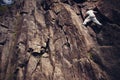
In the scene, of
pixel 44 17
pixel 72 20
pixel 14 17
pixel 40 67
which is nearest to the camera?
Result: pixel 40 67

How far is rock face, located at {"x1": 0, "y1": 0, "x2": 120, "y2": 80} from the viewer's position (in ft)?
71.5

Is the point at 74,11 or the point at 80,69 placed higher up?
the point at 74,11

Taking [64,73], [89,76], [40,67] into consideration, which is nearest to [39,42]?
[40,67]

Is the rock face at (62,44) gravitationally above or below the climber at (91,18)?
below

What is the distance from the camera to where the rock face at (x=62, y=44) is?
2180 centimetres

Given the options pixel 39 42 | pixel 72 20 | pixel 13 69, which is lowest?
pixel 13 69

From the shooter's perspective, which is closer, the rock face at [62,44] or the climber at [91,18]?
the rock face at [62,44]

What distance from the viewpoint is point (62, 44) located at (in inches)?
A: 930

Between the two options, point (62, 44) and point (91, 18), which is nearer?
point (62, 44)

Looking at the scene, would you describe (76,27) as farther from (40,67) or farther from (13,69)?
(13,69)

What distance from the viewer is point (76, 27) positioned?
23.9 metres

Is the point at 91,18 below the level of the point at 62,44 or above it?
above

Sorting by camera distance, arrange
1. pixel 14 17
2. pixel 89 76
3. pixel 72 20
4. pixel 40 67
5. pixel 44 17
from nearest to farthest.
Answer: pixel 89 76, pixel 40 67, pixel 72 20, pixel 44 17, pixel 14 17

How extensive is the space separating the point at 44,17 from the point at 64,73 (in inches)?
325
